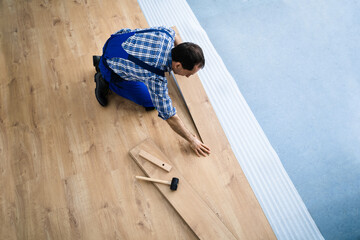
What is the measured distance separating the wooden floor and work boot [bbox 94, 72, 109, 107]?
82mm

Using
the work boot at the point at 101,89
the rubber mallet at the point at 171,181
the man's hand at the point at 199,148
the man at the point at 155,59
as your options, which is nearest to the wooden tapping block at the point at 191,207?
the rubber mallet at the point at 171,181

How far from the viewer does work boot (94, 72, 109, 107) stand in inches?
66.3

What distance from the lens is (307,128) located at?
72.2 inches

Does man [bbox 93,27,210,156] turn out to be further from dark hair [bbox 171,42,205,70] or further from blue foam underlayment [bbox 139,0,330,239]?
blue foam underlayment [bbox 139,0,330,239]

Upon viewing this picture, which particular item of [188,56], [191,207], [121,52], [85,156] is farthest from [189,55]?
[85,156]

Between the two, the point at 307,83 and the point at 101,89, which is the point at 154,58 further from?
the point at 307,83

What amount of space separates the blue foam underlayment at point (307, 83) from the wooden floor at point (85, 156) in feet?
1.61

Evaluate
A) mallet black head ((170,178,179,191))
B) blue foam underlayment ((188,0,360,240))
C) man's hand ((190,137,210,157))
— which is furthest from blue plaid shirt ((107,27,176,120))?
blue foam underlayment ((188,0,360,240))

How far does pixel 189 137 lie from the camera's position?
1.51 m

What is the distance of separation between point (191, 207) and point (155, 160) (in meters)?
0.39

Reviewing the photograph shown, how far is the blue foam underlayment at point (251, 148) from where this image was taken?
1.51 metres

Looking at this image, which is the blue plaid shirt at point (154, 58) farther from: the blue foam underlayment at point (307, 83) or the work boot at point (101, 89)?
the blue foam underlayment at point (307, 83)

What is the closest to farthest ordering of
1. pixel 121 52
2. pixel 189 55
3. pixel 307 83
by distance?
pixel 189 55 → pixel 121 52 → pixel 307 83

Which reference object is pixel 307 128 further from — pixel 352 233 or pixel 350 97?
pixel 352 233
